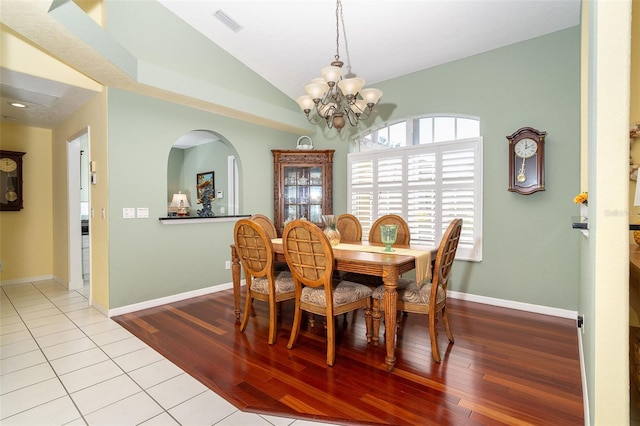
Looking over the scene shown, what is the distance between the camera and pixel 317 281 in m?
2.43

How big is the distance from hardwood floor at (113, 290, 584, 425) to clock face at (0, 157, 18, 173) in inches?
125

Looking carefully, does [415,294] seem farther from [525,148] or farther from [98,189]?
[98,189]

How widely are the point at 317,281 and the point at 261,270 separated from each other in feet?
2.10

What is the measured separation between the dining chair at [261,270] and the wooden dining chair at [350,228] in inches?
40.7

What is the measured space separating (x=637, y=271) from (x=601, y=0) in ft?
4.35

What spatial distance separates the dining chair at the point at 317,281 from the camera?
234 cm

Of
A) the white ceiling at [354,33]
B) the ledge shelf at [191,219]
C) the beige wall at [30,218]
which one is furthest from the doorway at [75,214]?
the ledge shelf at [191,219]

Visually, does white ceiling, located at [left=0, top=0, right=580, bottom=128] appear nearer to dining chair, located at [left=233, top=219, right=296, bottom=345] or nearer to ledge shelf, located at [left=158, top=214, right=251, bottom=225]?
ledge shelf, located at [left=158, top=214, right=251, bottom=225]

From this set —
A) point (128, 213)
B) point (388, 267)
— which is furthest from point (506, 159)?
point (128, 213)

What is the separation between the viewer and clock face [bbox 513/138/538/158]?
340 centimetres

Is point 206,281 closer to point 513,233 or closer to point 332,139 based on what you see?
point 332,139

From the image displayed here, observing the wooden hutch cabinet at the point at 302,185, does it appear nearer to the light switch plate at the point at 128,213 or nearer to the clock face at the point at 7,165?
the light switch plate at the point at 128,213

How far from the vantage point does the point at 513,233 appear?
3627 millimetres

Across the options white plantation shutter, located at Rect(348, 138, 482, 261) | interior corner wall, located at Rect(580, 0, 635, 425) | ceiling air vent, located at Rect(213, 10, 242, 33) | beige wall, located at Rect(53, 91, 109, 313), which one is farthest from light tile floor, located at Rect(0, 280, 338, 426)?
ceiling air vent, located at Rect(213, 10, 242, 33)
